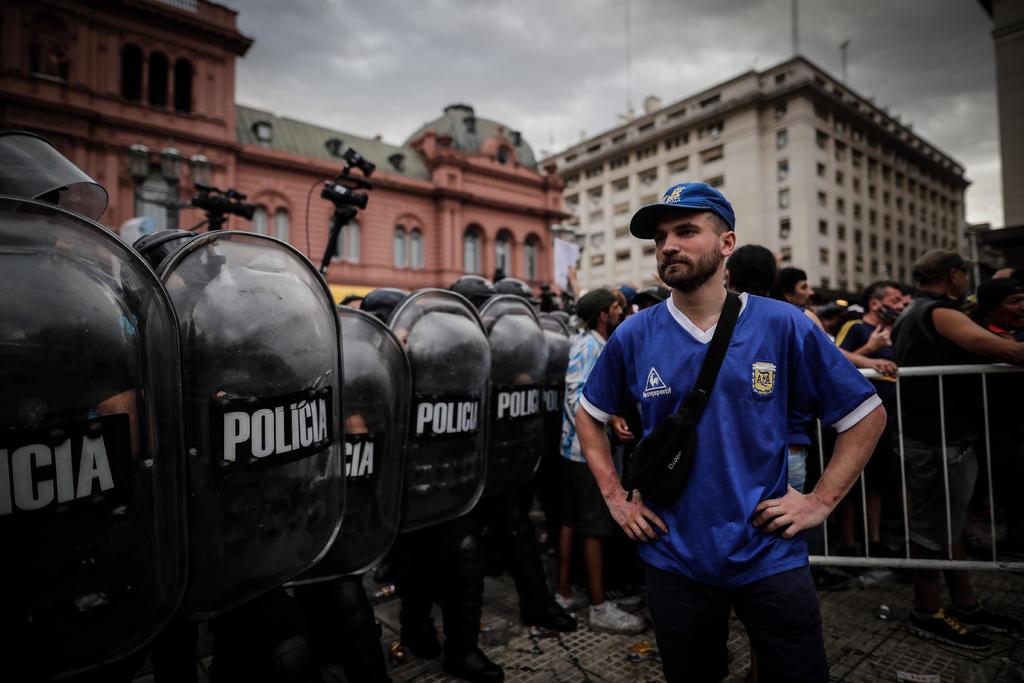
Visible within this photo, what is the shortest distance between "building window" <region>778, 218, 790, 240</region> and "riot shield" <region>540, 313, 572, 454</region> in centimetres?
3739

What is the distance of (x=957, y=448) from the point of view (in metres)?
2.97

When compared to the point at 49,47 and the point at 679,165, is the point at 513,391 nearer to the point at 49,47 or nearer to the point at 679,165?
the point at 49,47

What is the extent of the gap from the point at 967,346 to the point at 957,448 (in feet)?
1.93

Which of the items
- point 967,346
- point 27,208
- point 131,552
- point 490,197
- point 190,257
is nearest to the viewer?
point 27,208

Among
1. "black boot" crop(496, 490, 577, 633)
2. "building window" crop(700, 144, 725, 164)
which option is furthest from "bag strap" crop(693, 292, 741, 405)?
"building window" crop(700, 144, 725, 164)

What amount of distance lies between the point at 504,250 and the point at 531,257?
Answer: 1869 mm

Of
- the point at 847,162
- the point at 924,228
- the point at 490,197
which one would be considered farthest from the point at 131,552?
the point at 924,228

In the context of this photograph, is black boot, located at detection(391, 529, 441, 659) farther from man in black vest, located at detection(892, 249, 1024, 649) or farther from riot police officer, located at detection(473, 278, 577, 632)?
man in black vest, located at detection(892, 249, 1024, 649)

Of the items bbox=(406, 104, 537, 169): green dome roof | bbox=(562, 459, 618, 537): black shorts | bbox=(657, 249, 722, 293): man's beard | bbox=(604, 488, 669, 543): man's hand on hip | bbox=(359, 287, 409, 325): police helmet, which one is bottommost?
bbox=(562, 459, 618, 537): black shorts

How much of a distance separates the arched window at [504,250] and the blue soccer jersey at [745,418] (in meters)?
26.3

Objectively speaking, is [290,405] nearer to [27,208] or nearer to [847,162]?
[27,208]

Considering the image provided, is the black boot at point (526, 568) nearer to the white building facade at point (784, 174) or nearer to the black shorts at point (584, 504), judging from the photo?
the black shorts at point (584, 504)

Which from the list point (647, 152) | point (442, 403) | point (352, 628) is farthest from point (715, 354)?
point (647, 152)

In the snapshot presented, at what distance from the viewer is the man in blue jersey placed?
159 centimetres
